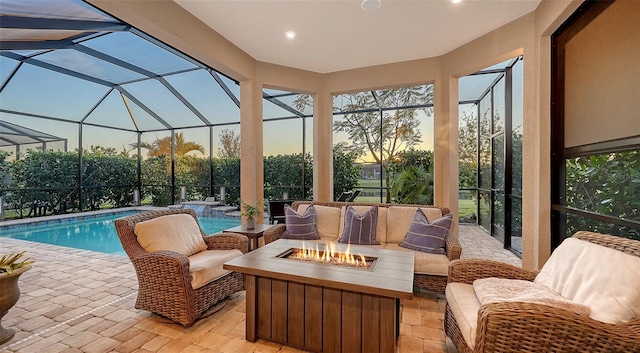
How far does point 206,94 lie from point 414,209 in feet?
21.9

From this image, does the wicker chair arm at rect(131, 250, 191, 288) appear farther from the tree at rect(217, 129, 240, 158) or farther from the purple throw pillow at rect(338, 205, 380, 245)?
the tree at rect(217, 129, 240, 158)

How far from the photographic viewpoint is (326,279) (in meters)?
1.89

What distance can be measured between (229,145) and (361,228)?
7618 mm

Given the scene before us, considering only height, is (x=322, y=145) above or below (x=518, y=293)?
above

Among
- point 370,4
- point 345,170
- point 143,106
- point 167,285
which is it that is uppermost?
point 143,106

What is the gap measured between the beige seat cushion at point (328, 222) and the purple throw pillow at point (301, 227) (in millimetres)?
107

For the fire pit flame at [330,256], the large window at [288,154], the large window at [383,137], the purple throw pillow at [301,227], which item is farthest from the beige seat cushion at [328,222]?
the large window at [288,154]

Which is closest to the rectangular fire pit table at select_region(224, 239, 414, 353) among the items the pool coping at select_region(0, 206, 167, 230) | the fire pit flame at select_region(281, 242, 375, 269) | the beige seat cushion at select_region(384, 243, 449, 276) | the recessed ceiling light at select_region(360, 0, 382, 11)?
the fire pit flame at select_region(281, 242, 375, 269)

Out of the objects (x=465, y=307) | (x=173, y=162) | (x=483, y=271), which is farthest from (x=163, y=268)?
(x=173, y=162)

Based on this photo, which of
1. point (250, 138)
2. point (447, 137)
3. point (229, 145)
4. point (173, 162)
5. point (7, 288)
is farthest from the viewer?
point (173, 162)

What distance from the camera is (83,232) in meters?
6.95

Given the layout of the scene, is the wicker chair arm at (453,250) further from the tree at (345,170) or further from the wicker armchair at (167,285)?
the tree at (345,170)

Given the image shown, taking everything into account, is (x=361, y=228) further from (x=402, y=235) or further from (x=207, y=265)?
(x=207, y=265)

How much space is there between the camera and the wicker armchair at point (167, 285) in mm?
2357
